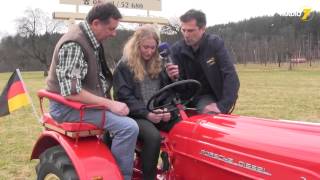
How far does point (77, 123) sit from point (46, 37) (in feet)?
243

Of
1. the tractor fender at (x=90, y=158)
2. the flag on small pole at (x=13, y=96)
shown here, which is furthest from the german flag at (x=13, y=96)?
the tractor fender at (x=90, y=158)

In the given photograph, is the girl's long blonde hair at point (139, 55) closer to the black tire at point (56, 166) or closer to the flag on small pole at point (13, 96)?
the black tire at point (56, 166)

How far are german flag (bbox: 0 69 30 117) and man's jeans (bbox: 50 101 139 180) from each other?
2.73 metres

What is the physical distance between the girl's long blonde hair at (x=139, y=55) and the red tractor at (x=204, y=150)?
33 centimetres

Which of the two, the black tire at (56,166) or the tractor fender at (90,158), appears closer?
the tractor fender at (90,158)

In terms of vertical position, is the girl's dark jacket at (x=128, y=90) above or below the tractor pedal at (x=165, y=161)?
above

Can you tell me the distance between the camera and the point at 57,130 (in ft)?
13.9

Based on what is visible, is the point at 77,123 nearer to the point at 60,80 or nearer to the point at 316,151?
the point at 60,80

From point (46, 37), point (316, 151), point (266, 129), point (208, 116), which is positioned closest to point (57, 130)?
point (208, 116)

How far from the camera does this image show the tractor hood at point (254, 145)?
2.87m

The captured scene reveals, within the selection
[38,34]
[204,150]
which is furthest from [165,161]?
[38,34]

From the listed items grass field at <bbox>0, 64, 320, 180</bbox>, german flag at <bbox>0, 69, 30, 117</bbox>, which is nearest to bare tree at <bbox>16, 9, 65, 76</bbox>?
grass field at <bbox>0, 64, 320, 180</bbox>

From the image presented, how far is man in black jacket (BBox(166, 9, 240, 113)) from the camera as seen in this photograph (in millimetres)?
4895

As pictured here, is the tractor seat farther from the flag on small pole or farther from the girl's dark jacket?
the flag on small pole
